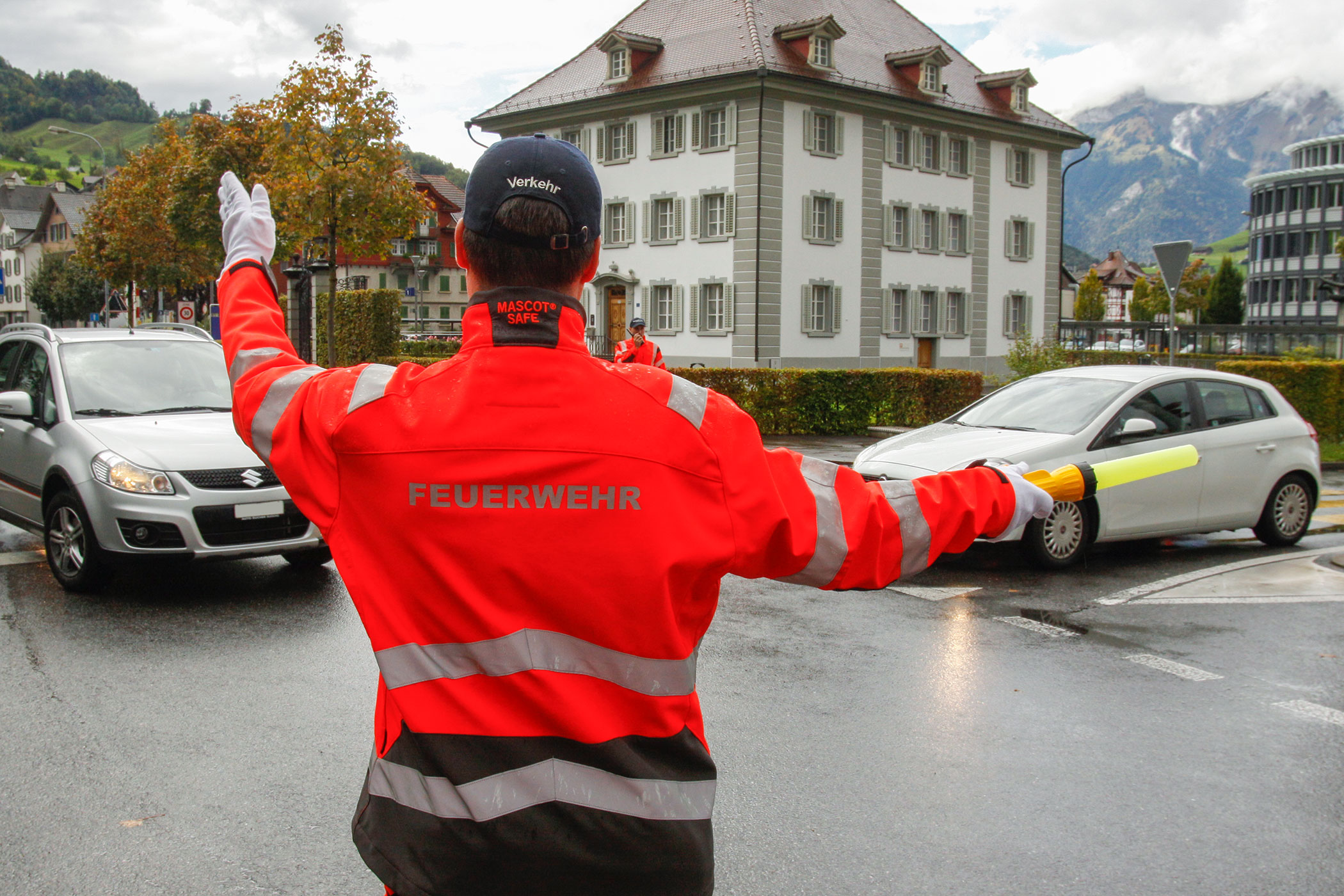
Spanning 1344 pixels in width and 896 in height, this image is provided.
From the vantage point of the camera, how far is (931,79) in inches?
1703

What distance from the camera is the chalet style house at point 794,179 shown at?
38.8 m

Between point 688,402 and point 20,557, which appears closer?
point 688,402

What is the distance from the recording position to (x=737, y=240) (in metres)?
38.6

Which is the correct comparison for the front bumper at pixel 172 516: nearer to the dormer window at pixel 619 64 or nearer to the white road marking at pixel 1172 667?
the white road marking at pixel 1172 667

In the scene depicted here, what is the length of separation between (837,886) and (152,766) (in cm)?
287

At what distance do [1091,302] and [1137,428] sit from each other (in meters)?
90.4

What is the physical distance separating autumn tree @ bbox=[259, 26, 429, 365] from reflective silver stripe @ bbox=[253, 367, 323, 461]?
26.0 metres

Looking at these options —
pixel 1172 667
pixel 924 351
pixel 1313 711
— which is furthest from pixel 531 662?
pixel 924 351

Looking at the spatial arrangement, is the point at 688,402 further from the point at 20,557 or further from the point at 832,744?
the point at 20,557

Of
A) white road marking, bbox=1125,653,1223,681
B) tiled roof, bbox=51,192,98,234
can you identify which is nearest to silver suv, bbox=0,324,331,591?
white road marking, bbox=1125,653,1223,681

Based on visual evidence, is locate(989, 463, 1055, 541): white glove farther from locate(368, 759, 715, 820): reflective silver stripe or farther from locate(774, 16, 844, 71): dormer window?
locate(774, 16, 844, 71): dormer window

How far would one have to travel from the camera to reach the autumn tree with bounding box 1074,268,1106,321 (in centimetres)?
9288

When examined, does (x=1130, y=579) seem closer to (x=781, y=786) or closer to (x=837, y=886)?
(x=781, y=786)

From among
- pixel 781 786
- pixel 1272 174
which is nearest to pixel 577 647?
pixel 781 786
